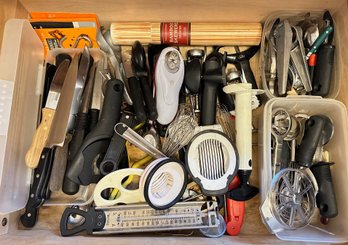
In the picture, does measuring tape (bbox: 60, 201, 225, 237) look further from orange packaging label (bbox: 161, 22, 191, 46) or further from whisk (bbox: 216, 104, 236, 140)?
orange packaging label (bbox: 161, 22, 191, 46)

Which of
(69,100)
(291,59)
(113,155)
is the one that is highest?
(291,59)

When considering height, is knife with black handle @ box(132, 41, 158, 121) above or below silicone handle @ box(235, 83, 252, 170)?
above

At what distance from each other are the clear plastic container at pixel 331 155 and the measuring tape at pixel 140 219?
122 millimetres

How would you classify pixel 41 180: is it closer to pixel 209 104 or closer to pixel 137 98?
pixel 137 98

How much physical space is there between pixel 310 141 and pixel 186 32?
0.34 metres

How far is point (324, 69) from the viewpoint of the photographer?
67 centimetres

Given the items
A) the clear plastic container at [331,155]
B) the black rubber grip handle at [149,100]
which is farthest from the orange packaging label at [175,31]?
the clear plastic container at [331,155]

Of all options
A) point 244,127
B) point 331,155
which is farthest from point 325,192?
point 244,127

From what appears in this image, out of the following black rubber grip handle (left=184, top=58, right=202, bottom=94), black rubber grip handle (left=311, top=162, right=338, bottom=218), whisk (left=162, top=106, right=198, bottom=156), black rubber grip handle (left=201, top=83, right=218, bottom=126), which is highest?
black rubber grip handle (left=184, top=58, right=202, bottom=94)

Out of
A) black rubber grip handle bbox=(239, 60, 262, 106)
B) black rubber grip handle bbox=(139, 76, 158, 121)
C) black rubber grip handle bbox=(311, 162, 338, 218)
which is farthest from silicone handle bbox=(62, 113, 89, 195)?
black rubber grip handle bbox=(311, 162, 338, 218)

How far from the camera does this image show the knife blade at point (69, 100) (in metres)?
0.61

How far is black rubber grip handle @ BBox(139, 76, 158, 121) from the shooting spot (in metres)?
0.64

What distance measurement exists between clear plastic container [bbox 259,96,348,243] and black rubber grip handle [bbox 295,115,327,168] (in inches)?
1.3

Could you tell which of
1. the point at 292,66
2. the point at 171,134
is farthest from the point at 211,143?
the point at 292,66
